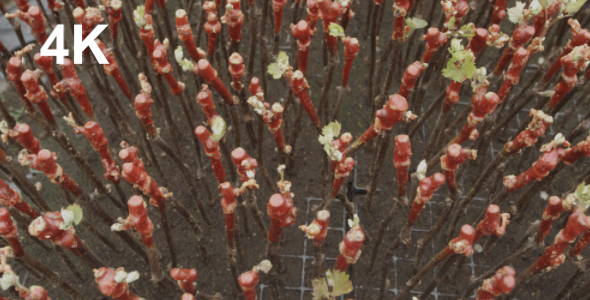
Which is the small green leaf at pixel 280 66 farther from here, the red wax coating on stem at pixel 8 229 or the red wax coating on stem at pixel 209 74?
the red wax coating on stem at pixel 8 229

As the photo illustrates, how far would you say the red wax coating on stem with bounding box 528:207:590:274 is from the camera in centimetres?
108

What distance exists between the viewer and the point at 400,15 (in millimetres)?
1494

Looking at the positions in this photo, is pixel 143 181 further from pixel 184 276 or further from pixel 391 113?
pixel 391 113

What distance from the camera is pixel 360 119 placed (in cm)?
233

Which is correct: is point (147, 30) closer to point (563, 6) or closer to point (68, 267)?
point (68, 267)

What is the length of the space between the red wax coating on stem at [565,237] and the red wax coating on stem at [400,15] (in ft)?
2.49

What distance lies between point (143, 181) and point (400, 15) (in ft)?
3.08

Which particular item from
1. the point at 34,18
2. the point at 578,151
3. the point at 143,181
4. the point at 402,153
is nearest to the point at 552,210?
the point at 578,151

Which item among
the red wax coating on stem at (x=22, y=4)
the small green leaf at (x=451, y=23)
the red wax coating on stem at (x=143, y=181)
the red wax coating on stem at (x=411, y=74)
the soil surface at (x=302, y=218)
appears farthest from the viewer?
the soil surface at (x=302, y=218)

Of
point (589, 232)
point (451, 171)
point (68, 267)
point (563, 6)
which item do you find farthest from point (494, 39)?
point (68, 267)

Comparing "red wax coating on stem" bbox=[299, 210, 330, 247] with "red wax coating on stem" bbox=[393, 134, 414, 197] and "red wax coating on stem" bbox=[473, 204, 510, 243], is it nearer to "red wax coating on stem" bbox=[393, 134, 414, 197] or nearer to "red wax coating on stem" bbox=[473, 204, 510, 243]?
"red wax coating on stem" bbox=[393, 134, 414, 197]

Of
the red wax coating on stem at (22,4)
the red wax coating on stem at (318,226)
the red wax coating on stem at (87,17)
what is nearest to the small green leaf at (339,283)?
the red wax coating on stem at (318,226)

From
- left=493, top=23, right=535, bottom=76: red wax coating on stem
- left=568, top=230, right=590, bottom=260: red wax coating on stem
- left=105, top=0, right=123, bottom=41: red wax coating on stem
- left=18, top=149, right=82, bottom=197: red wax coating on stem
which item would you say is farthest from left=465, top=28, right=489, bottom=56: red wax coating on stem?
left=18, top=149, right=82, bottom=197: red wax coating on stem

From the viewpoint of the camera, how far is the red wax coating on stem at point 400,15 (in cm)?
147
